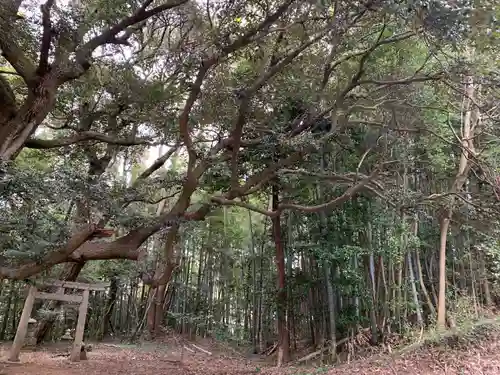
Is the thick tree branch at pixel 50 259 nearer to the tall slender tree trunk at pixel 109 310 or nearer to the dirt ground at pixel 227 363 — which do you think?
the dirt ground at pixel 227 363

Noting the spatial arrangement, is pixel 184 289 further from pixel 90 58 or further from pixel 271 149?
pixel 90 58

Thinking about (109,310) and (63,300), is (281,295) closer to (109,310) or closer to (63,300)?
(63,300)

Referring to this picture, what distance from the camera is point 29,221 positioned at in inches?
159

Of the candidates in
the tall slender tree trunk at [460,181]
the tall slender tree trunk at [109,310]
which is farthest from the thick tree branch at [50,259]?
the tall slender tree trunk at [109,310]

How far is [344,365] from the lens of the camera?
236 inches

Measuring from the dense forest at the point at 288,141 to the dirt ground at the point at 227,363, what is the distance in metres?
0.58

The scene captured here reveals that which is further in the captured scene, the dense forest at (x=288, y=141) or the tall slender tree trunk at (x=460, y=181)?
the tall slender tree trunk at (x=460, y=181)

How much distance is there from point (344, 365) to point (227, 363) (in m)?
3.08

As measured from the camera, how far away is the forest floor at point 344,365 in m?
4.94

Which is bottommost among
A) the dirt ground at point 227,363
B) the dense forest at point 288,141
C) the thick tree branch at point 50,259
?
the dirt ground at point 227,363

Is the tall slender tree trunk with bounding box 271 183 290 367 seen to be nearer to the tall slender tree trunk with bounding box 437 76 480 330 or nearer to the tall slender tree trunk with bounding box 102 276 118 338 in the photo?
the tall slender tree trunk with bounding box 437 76 480 330

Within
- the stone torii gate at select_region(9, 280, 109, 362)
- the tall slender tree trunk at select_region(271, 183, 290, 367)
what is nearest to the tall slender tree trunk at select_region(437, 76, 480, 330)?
the tall slender tree trunk at select_region(271, 183, 290, 367)

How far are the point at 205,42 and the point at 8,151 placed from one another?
2.36 m

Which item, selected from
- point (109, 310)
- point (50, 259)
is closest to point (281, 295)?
point (50, 259)
